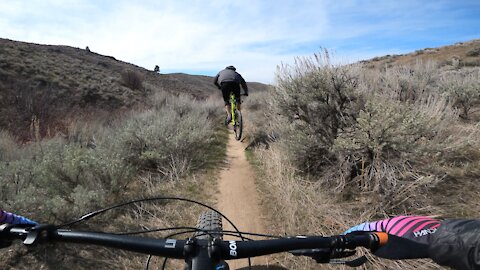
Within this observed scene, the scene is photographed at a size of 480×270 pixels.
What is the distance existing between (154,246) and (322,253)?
80 centimetres

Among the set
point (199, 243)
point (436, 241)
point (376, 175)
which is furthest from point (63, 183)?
point (436, 241)

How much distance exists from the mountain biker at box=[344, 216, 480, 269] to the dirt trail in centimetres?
218

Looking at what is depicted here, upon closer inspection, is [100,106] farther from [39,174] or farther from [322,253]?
[322,253]

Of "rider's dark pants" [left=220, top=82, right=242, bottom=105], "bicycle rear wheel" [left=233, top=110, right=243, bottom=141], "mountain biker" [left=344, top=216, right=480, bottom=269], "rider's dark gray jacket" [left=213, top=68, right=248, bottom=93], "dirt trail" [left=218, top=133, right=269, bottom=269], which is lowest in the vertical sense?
"dirt trail" [left=218, top=133, right=269, bottom=269]

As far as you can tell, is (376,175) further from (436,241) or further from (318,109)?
(436,241)

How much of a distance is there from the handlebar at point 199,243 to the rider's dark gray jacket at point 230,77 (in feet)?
25.3

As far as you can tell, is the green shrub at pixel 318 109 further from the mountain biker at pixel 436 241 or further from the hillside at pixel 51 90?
the hillside at pixel 51 90

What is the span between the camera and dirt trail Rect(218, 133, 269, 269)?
4293 millimetres

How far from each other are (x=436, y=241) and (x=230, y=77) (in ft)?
25.9

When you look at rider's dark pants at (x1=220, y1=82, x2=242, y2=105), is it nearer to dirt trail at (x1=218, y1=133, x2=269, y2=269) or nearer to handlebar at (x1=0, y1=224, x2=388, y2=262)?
dirt trail at (x1=218, y1=133, x2=269, y2=269)

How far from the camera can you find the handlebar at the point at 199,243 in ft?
4.15

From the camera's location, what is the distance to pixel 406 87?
23.5 feet

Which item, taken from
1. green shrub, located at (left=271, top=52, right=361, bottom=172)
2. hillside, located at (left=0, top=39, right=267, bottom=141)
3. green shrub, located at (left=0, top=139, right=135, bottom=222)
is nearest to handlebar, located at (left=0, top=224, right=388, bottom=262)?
green shrub, located at (left=0, top=139, right=135, bottom=222)

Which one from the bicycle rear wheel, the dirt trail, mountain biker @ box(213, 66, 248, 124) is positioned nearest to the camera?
the dirt trail
